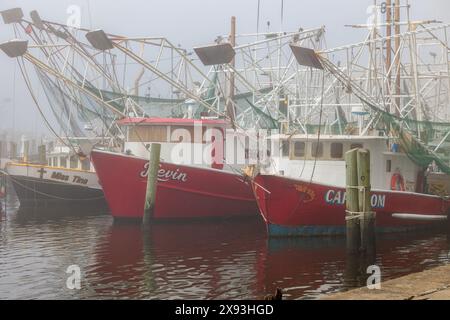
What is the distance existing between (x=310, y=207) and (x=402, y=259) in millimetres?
3449

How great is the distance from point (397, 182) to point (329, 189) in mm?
3887

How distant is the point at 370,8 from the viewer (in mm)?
21312

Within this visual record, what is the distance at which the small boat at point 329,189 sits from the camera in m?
18.2

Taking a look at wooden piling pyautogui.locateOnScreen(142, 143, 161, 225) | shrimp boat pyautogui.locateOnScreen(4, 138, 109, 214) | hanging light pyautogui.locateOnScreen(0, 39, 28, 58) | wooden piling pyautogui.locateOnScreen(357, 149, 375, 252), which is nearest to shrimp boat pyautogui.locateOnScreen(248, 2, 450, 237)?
wooden piling pyautogui.locateOnScreen(357, 149, 375, 252)

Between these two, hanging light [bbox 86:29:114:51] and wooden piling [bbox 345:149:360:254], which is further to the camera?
hanging light [bbox 86:29:114:51]

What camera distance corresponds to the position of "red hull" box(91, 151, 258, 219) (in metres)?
22.7

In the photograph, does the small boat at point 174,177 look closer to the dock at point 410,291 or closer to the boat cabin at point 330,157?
the boat cabin at point 330,157

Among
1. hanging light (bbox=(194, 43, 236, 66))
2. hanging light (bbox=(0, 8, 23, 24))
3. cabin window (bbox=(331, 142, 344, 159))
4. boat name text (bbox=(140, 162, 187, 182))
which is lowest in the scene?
boat name text (bbox=(140, 162, 187, 182))

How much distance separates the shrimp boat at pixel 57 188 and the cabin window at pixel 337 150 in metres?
14.9

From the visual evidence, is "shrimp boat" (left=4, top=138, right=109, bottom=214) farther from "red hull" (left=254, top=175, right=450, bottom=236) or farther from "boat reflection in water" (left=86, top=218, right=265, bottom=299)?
"red hull" (left=254, top=175, right=450, bottom=236)

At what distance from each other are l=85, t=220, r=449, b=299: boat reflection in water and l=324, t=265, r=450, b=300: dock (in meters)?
2.69
